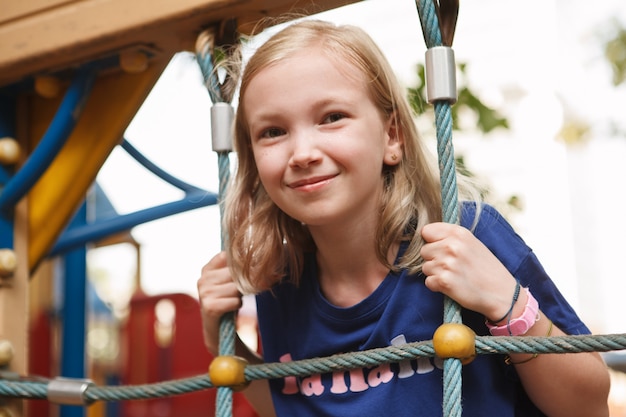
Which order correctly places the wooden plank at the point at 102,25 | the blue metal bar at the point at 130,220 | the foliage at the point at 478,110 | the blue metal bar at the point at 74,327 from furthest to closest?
the foliage at the point at 478,110
the blue metal bar at the point at 74,327
the blue metal bar at the point at 130,220
the wooden plank at the point at 102,25

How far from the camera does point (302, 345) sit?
1011 millimetres

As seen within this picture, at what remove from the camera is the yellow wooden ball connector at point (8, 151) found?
3.78 feet

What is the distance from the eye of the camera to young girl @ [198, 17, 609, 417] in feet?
2.72

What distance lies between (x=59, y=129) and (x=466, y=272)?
62cm

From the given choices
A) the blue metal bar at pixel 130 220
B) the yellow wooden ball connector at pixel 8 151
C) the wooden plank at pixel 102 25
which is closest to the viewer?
the wooden plank at pixel 102 25

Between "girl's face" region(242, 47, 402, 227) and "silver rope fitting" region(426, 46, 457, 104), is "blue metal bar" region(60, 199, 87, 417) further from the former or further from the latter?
"silver rope fitting" region(426, 46, 457, 104)

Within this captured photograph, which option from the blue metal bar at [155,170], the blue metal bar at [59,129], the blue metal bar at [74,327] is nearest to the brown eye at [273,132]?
the blue metal bar at [59,129]

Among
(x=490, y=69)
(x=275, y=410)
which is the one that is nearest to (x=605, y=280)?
(x=490, y=69)

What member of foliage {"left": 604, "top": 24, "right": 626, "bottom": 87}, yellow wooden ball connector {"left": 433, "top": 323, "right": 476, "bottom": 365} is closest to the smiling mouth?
yellow wooden ball connector {"left": 433, "top": 323, "right": 476, "bottom": 365}

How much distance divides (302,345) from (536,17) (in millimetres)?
3296

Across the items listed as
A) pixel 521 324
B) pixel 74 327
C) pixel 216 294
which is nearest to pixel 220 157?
pixel 216 294

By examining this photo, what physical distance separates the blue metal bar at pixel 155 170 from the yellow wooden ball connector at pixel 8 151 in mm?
268

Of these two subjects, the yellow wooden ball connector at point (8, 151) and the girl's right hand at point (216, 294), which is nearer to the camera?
the girl's right hand at point (216, 294)

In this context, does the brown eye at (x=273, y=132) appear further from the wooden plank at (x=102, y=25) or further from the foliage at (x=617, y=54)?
the foliage at (x=617, y=54)
